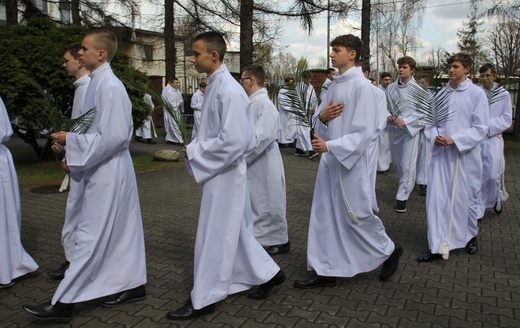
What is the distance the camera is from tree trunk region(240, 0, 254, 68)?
13656mm

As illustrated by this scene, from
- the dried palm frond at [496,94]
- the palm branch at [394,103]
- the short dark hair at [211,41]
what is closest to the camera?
the short dark hair at [211,41]

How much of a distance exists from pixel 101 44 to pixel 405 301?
3.34 metres

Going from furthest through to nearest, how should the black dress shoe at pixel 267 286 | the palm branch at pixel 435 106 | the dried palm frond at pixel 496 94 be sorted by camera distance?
→ the dried palm frond at pixel 496 94, the palm branch at pixel 435 106, the black dress shoe at pixel 267 286

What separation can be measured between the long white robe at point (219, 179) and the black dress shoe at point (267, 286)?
0.36m

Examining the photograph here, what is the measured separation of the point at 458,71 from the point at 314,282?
9.27 feet

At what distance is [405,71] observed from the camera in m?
7.88

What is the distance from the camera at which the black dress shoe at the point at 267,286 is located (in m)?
4.23

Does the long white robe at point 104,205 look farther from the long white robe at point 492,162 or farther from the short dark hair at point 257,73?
the long white robe at point 492,162

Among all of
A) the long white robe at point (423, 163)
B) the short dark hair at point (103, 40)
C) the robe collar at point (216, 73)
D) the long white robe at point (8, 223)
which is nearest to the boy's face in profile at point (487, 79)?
the long white robe at point (423, 163)

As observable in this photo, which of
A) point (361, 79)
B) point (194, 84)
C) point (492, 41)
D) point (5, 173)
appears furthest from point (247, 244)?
point (492, 41)

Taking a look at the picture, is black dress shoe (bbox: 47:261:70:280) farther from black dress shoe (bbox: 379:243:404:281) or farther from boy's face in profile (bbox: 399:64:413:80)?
boy's face in profile (bbox: 399:64:413:80)

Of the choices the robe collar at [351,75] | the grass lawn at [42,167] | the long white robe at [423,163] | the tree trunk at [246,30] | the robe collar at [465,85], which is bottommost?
the grass lawn at [42,167]

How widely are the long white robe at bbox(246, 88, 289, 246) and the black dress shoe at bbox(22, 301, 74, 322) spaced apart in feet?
7.56

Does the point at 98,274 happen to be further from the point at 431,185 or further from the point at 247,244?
the point at 431,185
